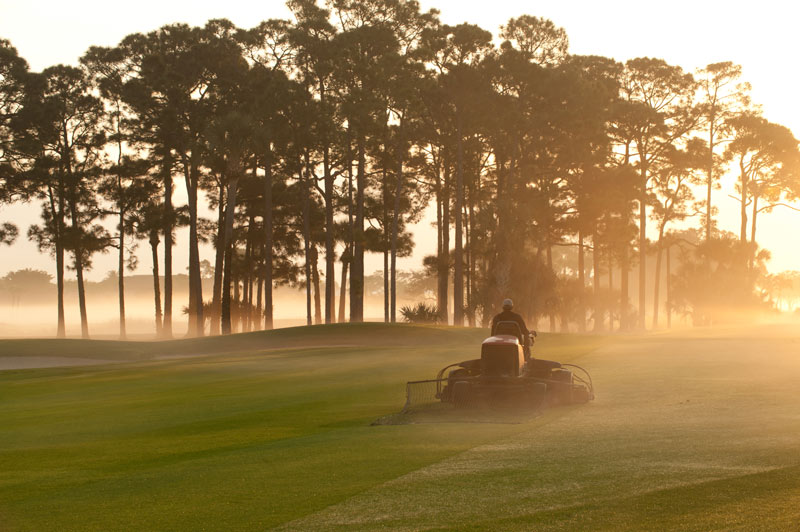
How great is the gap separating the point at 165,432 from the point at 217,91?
5395cm

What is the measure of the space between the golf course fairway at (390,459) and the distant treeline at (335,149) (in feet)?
134

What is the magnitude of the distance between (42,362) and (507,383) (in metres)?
33.2

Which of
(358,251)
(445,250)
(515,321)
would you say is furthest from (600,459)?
(445,250)

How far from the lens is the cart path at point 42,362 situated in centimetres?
4284

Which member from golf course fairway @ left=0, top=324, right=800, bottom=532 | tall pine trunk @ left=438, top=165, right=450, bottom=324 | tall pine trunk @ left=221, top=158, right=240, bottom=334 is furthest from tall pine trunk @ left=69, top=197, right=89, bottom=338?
golf course fairway @ left=0, top=324, right=800, bottom=532

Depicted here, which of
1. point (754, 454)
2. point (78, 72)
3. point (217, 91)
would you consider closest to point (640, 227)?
point (217, 91)

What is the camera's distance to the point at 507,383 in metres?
17.5

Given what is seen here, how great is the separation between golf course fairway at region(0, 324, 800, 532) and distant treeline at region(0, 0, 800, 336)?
134ft

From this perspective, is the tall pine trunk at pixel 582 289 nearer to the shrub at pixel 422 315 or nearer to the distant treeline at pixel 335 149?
the distant treeline at pixel 335 149

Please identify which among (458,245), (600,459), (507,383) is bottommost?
(600,459)

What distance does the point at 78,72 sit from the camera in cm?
7300

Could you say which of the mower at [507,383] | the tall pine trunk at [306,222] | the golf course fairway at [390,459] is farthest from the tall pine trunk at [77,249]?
the mower at [507,383]

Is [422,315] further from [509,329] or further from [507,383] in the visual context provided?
[507,383]

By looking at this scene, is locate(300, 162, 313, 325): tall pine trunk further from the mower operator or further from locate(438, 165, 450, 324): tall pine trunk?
the mower operator
